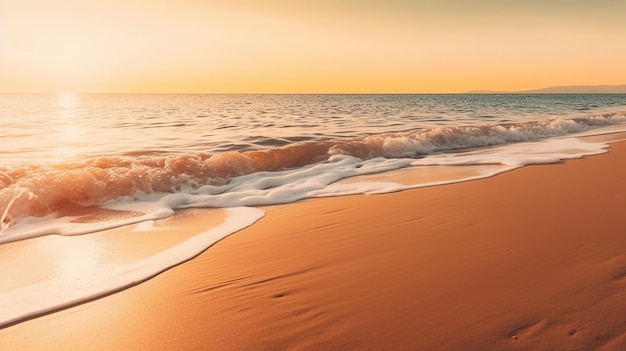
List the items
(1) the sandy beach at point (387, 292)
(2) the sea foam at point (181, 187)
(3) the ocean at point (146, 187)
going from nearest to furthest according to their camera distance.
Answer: (1) the sandy beach at point (387, 292) < (2) the sea foam at point (181, 187) < (3) the ocean at point (146, 187)

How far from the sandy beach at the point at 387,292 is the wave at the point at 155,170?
3604 millimetres

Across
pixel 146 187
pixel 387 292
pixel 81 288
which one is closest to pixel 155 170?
pixel 146 187

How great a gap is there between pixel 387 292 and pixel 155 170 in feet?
21.3

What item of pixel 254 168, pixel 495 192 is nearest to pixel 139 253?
pixel 495 192

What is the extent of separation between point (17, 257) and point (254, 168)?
20.1 feet

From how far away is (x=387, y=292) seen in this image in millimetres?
3020

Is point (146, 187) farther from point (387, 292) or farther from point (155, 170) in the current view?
point (387, 292)

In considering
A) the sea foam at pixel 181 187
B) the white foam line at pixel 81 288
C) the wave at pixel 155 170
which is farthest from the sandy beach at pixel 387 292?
the wave at pixel 155 170

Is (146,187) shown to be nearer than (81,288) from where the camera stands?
No

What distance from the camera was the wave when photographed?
6.86 metres

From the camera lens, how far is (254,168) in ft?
33.6

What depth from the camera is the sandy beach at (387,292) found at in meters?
2.41

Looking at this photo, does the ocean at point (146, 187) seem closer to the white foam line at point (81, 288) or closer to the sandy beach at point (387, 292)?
the white foam line at point (81, 288)

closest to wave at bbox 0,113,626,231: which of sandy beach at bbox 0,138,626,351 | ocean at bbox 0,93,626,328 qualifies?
ocean at bbox 0,93,626,328
